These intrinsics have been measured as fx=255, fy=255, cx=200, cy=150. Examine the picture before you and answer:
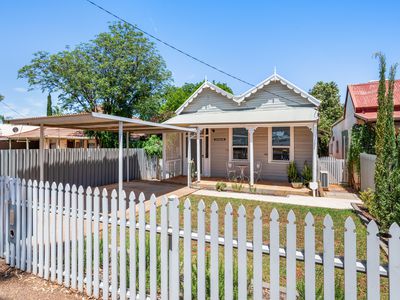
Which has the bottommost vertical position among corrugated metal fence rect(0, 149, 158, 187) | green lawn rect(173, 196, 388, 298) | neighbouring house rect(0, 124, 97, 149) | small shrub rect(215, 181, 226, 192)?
green lawn rect(173, 196, 388, 298)

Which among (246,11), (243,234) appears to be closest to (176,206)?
(243,234)

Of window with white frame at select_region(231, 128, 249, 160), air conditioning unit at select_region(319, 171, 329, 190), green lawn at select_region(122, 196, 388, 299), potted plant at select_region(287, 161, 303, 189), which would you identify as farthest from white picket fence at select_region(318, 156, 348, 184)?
green lawn at select_region(122, 196, 388, 299)

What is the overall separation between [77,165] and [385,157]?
11.1 metres

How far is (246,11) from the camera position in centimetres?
1026

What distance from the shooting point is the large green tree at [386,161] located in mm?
5853

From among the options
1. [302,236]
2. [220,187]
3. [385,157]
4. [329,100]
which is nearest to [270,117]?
[220,187]

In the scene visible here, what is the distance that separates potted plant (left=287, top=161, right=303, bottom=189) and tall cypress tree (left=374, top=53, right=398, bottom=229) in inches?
187

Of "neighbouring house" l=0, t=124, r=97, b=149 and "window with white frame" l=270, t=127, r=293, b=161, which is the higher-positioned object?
"neighbouring house" l=0, t=124, r=97, b=149

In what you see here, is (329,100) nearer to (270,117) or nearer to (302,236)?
(270,117)

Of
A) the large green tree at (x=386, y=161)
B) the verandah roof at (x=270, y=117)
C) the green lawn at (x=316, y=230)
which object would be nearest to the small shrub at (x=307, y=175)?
the verandah roof at (x=270, y=117)

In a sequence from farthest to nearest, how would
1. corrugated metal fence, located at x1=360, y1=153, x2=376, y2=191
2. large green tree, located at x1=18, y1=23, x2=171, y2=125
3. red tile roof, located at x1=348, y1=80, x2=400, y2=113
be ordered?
large green tree, located at x1=18, y1=23, x2=171, y2=125 → red tile roof, located at x1=348, y1=80, x2=400, y2=113 → corrugated metal fence, located at x1=360, y1=153, x2=376, y2=191

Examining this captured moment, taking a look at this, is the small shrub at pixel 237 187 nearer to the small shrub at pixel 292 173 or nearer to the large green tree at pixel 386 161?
the small shrub at pixel 292 173

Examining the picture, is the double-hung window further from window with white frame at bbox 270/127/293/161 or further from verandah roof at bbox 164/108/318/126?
verandah roof at bbox 164/108/318/126

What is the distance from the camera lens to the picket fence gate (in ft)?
6.72
